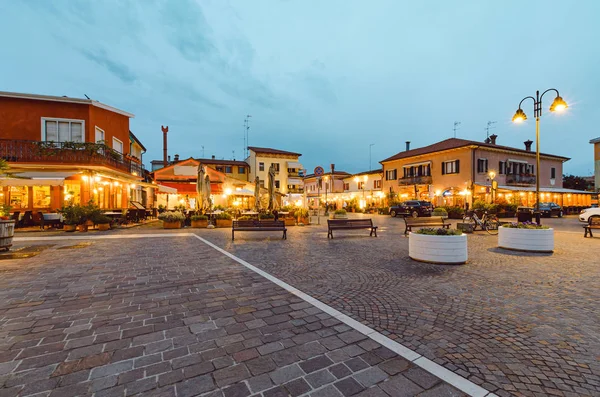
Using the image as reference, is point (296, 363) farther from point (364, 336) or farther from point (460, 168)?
point (460, 168)

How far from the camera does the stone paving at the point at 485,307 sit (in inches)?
98.4

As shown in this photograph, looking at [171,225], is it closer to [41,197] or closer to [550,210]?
[41,197]

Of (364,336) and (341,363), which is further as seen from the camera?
(364,336)

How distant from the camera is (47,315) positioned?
144 inches

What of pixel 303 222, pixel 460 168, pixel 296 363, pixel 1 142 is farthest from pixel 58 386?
pixel 460 168

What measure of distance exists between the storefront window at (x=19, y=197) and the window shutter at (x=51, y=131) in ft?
11.2

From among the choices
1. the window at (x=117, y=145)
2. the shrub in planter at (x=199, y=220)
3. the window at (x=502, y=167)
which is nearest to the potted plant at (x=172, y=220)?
the shrub in planter at (x=199, y=220)

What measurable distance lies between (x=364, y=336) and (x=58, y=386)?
2855 mm

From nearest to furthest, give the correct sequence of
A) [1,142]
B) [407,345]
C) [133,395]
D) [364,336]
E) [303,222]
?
[133,395] < [407,345] < [364,336] < [1,142] < [303,222]

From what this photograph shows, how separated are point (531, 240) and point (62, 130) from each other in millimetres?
24723

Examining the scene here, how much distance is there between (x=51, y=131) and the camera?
1720cm

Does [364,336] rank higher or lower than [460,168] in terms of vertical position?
lower

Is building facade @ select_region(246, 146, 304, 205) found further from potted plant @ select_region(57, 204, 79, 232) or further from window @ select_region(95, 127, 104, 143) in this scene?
potted plant @ select_region(57, 204, 79, 232)

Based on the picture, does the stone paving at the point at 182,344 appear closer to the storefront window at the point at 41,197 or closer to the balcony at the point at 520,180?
the storefront window at the point at 41,197
